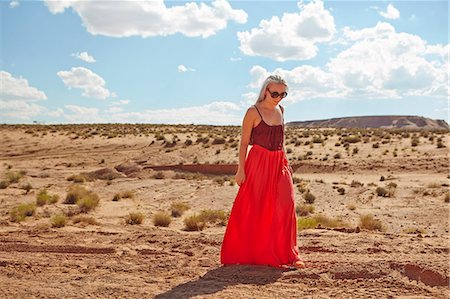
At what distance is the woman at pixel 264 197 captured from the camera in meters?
5.95

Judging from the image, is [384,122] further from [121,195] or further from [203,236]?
[203,236]

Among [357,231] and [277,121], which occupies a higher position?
[277,121]

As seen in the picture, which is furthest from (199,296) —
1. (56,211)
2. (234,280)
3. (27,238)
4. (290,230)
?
(56,211)

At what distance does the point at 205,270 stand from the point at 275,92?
2250mm

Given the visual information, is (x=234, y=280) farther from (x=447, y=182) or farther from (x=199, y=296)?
(x=447, y=182)

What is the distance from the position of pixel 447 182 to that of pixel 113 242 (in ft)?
56.2

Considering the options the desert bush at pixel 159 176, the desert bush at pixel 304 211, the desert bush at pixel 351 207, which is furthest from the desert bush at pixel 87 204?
the desert bush at pixel 159 176

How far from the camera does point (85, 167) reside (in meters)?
31.0

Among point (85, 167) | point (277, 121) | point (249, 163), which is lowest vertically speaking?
point (85, 167)

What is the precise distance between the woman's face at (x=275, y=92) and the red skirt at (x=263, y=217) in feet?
1.97

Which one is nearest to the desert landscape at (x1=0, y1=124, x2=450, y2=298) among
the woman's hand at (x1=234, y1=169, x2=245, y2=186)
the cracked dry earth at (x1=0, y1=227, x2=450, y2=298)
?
the cracked dry earth at (x1=0, y1=227, x2=450, y2=298)

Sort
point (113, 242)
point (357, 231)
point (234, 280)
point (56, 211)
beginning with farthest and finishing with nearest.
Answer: point (56, 211) → point (357, 231) → point (113, 242) → point (234, 280)

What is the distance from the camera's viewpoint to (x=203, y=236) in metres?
8.42

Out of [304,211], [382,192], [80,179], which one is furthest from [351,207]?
[80,179]
